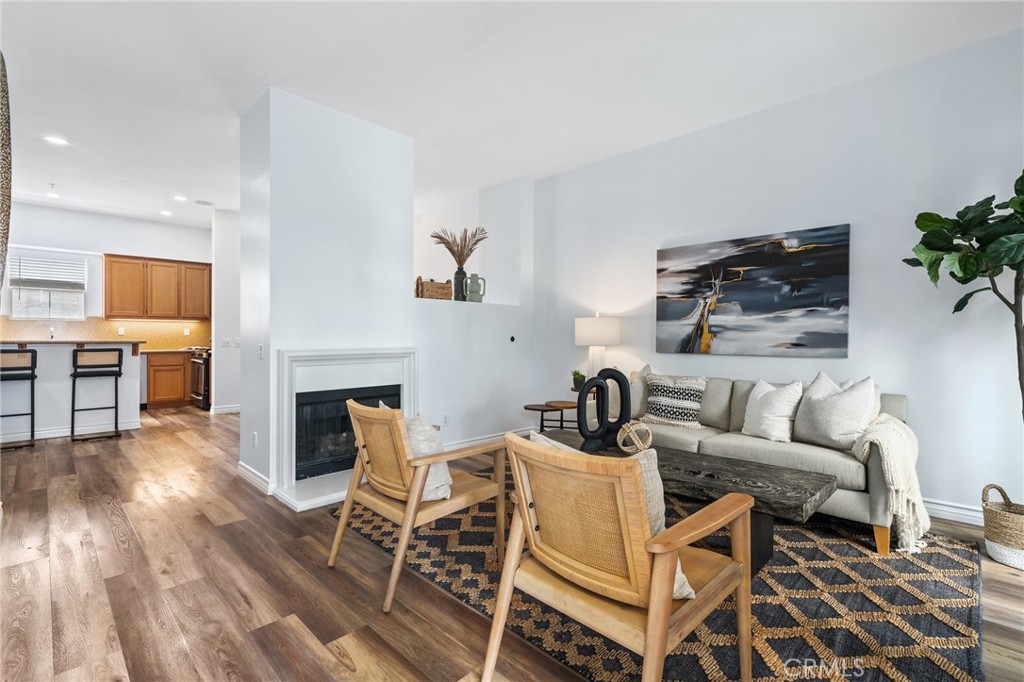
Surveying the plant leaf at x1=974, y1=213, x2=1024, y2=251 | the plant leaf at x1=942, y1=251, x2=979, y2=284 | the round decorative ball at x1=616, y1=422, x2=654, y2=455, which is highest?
the plant leaf at x1=974, y1=213, x2=1024, y2=251

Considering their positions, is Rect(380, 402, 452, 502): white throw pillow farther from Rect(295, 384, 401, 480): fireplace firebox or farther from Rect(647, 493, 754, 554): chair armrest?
Rect(295, 384, 401, 480): fireplace firebox

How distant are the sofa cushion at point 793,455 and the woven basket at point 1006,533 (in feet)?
2.03

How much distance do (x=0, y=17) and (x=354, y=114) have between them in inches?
78.3

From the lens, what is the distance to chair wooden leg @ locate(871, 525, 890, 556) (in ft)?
8.87

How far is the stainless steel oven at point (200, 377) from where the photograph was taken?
727 centimetres

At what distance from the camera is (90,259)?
23.2ft

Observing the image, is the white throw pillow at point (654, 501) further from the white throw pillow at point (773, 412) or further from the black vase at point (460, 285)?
the black vase at point (460, 285)

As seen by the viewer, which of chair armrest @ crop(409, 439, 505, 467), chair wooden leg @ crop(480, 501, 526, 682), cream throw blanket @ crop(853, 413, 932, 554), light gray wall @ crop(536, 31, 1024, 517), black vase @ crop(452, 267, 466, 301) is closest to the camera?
chair wooden leg @ crop(480, 501, 526, 682)

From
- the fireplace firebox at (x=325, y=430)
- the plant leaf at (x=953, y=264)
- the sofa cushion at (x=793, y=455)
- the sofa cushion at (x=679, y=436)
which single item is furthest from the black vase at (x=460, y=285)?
the plant leaf at (x=953, y=264)

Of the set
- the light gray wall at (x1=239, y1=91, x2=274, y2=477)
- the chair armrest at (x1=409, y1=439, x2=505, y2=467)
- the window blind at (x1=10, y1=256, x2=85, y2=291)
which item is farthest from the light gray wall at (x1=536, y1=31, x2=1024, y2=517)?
the window blind at (x1=10, y1=256, x2=85, y2=291)

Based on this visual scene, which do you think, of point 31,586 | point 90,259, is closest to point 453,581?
point 31,586

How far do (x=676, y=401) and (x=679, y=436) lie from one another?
0.39 m

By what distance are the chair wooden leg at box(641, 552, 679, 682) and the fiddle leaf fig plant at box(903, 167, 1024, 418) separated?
257cm

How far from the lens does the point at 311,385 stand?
12.4 feet
